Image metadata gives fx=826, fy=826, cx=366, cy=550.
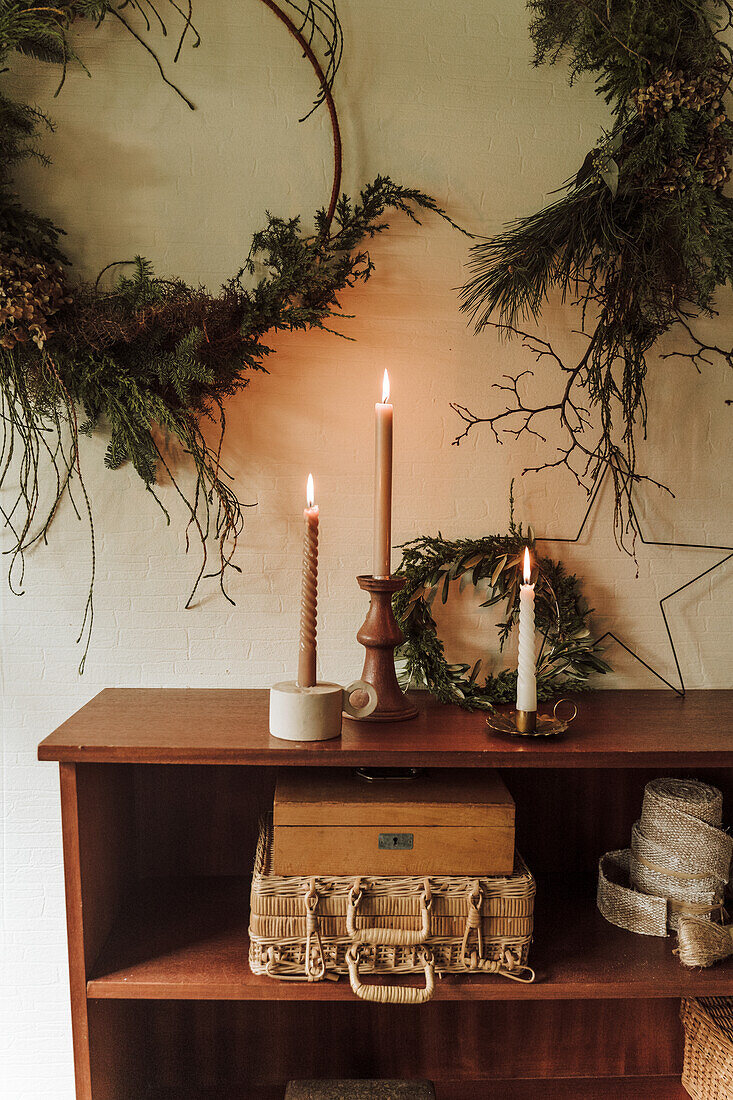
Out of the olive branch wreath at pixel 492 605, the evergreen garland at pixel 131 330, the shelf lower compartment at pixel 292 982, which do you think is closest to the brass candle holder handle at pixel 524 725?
the olive branch wreath at pixel 492 605

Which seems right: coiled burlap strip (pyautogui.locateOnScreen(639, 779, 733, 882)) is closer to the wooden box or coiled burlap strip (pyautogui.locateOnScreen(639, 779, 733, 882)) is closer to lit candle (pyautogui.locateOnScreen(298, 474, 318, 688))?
the wooden box

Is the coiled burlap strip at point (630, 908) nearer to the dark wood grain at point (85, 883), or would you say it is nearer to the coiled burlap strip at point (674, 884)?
the coiled burlap strip at point (674, 884)

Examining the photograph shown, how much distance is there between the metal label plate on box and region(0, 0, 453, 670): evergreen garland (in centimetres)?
60

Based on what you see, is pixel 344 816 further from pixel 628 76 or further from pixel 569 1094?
pixel 628 76

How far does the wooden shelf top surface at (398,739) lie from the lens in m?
1.23

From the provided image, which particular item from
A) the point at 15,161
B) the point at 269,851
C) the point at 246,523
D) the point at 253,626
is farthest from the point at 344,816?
the point at 15,161

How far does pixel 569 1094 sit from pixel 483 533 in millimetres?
1082

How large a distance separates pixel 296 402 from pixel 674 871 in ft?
3.49

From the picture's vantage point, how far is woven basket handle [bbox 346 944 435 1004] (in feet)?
3.96

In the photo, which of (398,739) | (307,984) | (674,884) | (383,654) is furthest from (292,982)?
(674,884)

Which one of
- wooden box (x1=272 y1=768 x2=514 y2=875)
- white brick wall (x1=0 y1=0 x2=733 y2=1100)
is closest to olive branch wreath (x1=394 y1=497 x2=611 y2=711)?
white brick wall (x1=0 y1=0 x2=733 y2=1100)

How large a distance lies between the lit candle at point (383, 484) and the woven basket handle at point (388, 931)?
0.50 m

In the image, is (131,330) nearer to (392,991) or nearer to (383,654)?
(383,654)

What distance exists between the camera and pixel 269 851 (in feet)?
4.43
